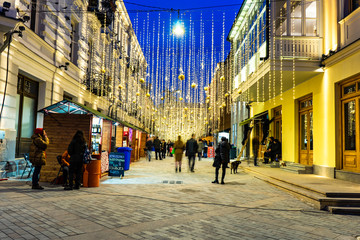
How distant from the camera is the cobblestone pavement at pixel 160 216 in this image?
4.95m

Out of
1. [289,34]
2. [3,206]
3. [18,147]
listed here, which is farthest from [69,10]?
[3,206]

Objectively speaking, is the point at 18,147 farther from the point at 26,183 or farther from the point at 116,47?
the point at 116,47

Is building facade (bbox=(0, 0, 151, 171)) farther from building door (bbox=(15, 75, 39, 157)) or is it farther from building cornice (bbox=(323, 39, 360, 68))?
building cornice (bbox=(323, 39, 360, 68))

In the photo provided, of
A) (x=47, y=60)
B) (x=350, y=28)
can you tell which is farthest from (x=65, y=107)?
(x=350, y=28)

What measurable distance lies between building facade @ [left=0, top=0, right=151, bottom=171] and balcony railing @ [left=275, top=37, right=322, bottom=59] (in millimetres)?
7258

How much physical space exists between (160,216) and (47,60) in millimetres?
11496

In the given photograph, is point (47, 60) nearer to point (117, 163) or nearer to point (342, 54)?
point (117, 163)

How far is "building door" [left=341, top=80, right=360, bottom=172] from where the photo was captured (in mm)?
11141

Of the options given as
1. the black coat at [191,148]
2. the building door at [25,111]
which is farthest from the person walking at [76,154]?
the black coat at [191,148]

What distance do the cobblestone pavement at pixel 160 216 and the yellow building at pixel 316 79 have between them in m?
4.88

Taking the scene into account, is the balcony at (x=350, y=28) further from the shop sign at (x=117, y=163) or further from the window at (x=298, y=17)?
the shop sign at (x=117, y=163)

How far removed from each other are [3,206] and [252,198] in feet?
20.3

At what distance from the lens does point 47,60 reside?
1461cm

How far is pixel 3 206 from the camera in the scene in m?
6.43
